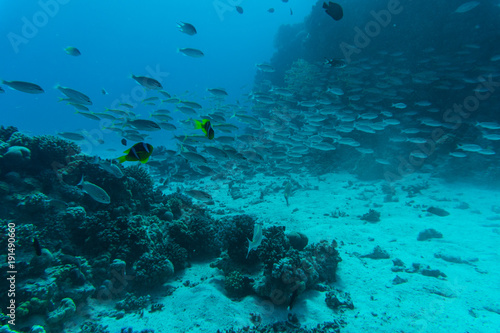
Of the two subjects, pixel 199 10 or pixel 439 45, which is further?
pixel 199 10

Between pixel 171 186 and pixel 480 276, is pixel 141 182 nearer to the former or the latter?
pixel 171 186

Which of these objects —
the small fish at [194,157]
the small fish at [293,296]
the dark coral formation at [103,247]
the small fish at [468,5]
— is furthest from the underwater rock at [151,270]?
→ the small fish at [468,5]

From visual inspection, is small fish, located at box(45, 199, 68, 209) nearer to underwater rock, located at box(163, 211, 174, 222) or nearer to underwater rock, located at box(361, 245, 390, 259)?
underwater rock, located at box(163, 211, 174, 222)

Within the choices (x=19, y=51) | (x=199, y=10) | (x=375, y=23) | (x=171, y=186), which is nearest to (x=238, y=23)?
(x=199, y=10)

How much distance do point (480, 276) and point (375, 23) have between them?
19597 mm

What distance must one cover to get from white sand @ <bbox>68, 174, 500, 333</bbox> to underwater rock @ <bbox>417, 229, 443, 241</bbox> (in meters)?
0.18

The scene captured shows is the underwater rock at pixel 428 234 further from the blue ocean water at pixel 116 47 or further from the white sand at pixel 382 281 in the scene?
the blue ocean water at pixel 116 47

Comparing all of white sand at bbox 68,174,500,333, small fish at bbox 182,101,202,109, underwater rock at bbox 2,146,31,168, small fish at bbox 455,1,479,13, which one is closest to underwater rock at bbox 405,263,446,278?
white sand at bbox 68,174,500,333

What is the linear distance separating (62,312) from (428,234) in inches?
374

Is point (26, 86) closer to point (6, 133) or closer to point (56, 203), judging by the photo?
point (6, 133)

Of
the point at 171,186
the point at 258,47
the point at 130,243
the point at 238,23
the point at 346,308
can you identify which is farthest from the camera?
the point at 238,23

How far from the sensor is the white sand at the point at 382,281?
425cm

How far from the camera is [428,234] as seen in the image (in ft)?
25.0

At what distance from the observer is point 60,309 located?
12.8 ft
